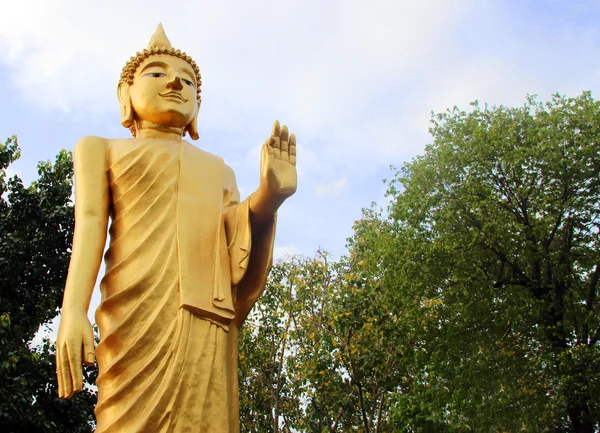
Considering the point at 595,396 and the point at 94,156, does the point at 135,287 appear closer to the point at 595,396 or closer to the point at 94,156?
the point at 94,156

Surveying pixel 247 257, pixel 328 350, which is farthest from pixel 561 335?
pixel 247 257

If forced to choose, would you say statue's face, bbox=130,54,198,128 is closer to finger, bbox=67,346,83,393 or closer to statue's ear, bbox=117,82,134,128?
statue's ear, bbox=117,82,134,128

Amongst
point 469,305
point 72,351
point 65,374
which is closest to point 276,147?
point 72,351

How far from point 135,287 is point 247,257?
2.68 ft

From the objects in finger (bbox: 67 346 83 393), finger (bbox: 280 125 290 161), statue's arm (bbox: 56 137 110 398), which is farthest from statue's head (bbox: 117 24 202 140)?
finger (bbox: 67 346 83 393)

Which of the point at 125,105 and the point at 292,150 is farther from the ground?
the point at 125,105

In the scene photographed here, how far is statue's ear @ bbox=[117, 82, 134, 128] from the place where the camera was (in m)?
5.52

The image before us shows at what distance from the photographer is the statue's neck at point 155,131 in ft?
17.9

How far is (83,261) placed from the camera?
458cm

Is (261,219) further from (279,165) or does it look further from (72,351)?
(72,351)

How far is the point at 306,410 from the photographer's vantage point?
50.0ft

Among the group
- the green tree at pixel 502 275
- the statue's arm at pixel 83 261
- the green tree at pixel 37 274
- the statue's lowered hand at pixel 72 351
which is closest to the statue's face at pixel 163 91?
the statue's arm at pixel 83 261

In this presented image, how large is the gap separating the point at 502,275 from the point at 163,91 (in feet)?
36.0

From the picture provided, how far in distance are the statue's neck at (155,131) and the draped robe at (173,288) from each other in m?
0.20
